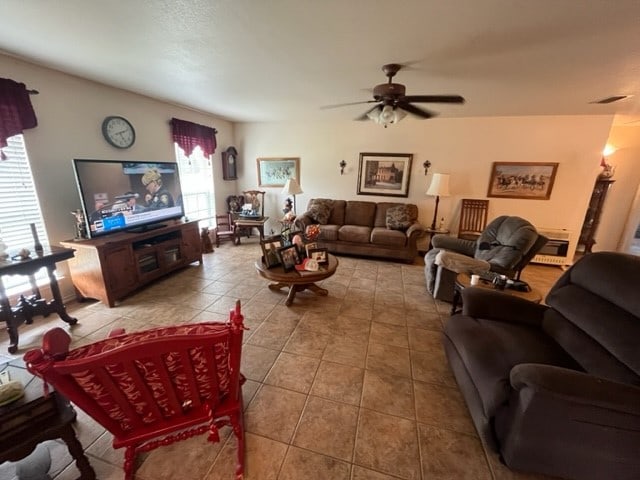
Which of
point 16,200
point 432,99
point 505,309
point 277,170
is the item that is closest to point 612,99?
point 432,99

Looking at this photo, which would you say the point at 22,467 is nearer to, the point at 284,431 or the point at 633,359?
the point at 284,431

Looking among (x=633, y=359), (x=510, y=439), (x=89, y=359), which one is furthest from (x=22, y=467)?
(x=633, y=359)

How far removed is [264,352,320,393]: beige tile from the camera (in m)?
1.80

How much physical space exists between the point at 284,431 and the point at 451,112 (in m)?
4.44

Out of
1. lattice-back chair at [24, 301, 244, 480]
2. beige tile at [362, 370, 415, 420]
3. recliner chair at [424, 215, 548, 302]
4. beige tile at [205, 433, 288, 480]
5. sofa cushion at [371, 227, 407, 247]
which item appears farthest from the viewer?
sofa cushion at [371, 227, 407, 247]

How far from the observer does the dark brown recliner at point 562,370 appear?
1.07m

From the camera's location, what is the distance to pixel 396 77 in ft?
8.67

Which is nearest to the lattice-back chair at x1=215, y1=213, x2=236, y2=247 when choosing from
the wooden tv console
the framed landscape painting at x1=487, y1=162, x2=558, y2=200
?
the wooden tv console

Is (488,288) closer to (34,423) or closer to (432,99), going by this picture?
(432,99)

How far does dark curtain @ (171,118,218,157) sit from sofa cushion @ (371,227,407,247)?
3.26m

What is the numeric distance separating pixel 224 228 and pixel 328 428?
14.7 feet

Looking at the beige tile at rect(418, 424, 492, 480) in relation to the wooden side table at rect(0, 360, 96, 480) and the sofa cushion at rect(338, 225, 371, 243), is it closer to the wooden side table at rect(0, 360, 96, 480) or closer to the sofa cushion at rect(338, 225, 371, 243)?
the wooden side table at rect(0, 360, 96, 480)

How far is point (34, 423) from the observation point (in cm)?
107

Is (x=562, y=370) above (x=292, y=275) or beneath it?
above
